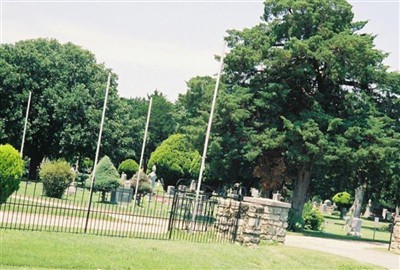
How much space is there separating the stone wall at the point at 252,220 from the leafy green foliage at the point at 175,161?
96.1 ft

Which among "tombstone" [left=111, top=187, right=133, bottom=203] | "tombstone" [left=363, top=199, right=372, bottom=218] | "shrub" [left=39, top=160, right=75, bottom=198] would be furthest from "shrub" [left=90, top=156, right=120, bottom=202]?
"tombstone" [left=363, top=199, right=372, bottom=218]

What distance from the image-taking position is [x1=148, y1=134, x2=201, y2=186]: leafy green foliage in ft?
150

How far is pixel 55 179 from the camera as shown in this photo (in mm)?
25484

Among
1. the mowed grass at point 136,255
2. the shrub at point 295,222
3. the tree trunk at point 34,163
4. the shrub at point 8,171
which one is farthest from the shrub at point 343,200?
the shrub at point 8,171

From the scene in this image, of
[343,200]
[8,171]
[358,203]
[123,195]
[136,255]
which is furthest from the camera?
[343,200]

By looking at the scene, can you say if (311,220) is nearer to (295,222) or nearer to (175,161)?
(295,222)

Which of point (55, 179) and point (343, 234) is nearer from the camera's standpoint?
point (55, 179)

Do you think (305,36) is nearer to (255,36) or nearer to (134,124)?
(255,36)

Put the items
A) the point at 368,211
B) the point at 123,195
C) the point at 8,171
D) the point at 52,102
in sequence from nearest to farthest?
the point at 8,171 → the point at 123,195 → the point at 52,102 → the point at 368,211

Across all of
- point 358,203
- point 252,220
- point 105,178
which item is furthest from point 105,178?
point 358,203

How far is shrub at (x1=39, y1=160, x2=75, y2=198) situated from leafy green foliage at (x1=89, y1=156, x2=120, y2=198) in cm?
218

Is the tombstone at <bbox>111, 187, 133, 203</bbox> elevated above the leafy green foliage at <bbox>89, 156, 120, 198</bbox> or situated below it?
below

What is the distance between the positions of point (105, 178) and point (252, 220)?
571 inches

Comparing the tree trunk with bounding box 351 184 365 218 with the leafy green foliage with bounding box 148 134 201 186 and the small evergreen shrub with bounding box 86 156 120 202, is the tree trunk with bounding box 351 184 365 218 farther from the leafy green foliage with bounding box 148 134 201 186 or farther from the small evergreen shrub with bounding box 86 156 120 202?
the small evergreen shrub with bounding box 86 156 120 202
